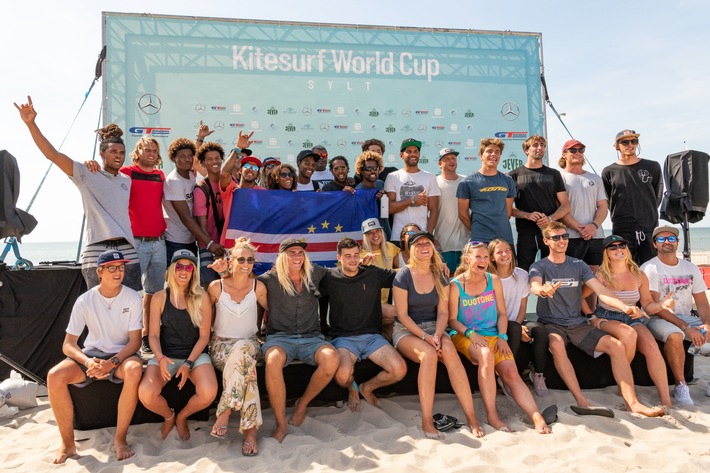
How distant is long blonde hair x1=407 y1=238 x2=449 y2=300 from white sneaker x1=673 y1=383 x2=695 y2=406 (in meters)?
2.18

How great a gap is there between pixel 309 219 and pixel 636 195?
12.1ft

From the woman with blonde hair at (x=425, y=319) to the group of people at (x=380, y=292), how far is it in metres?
0.01

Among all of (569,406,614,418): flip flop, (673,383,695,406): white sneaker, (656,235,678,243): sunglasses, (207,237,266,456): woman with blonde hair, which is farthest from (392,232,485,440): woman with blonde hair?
(656,235,678,243): sunglasses

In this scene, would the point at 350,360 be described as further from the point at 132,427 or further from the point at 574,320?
the point at 574,320

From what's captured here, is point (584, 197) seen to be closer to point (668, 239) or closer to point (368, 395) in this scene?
point (668, 239)

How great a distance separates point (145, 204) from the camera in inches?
177

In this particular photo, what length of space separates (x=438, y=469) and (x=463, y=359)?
126 centimetres

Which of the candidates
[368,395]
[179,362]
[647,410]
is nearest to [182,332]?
[179,362]

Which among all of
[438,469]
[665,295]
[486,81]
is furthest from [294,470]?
[486,81]

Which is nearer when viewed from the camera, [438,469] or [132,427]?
[438,469]

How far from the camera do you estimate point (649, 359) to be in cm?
406

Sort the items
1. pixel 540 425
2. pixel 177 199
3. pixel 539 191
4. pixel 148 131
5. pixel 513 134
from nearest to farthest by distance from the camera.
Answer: pixel 540 425 → pixel 177 199 → pixel 539 191 → pixel 148 131 → pixel 513 134

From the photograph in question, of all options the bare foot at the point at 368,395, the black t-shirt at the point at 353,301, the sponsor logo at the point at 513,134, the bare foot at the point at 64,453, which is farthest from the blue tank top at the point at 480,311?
the sponsor logo at the point at 513,134

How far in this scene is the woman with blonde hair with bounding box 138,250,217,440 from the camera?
139 inches
